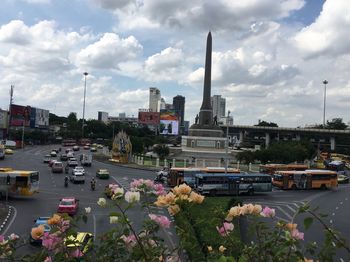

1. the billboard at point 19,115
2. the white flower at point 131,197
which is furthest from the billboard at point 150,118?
the white flower at point 131,197

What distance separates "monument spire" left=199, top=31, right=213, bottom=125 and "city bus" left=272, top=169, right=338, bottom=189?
2742 cm

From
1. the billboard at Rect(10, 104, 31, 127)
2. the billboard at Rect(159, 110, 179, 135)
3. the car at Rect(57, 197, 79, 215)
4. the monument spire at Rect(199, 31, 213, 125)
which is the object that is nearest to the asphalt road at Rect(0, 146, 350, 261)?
the car at Rect(57, 197, 79, 215)

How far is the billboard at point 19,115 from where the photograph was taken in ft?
318

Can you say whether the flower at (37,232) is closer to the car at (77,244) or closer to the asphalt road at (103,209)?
the car at (77,244)

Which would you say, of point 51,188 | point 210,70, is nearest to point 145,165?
point 210,70

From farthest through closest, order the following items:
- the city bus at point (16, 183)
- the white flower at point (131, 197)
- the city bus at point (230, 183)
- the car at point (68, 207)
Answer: the city bus at point (230, 183) → the city bus at point (16, 183) → the car at point (68, 207) → the white flower at point (131, 197)

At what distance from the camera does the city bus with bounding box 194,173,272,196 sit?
110ft

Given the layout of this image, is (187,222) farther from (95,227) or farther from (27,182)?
(27,182)

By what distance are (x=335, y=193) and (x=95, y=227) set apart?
25.1 metres

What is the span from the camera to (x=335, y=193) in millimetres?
37875

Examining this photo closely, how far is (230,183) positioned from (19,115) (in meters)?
74.9

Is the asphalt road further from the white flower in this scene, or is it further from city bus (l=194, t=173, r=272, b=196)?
the white flower

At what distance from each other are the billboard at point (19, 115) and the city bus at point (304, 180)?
70.0 meters

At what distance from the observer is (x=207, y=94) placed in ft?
221
